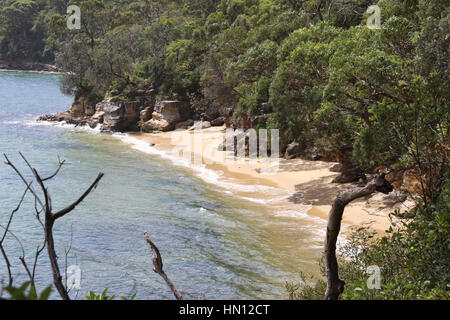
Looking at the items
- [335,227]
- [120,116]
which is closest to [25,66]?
[120,116]

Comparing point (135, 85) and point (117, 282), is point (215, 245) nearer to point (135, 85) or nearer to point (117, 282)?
point (117, 282)

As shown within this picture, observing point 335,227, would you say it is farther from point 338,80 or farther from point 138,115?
point 138,115

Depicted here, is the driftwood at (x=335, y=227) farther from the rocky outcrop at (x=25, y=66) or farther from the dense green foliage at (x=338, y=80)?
the rocky outcrop at (x=25, y=66)

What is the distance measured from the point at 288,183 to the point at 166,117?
19471mm

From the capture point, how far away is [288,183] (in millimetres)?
22094

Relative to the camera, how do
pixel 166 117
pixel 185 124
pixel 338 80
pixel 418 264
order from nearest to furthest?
pixel 418 264
pixel 338 80
pixel 185 124
pixel 166 117

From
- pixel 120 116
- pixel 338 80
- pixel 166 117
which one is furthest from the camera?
pixel 120 116

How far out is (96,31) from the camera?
2378 inches

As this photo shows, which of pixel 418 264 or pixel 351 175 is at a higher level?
pixel 418 264

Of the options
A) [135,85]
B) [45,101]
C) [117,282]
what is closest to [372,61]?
[117,282]

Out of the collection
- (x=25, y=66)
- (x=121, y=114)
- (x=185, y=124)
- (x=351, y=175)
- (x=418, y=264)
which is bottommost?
(x=351, y=175)

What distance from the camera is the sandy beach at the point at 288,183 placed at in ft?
55.5

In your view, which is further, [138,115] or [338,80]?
[138,115]

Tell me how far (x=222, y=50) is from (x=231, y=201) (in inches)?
630
